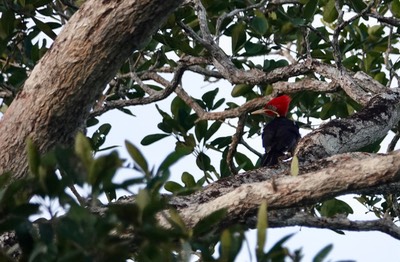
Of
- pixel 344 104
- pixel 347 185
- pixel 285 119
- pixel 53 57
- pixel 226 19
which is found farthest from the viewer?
pixel 285 119

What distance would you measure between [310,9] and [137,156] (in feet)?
12.6

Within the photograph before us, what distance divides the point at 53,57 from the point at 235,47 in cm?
283

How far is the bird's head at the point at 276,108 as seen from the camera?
7.08m

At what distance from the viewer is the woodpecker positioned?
7133mm

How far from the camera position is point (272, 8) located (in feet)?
22.0

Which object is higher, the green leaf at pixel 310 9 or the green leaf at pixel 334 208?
the green leaf at pixel 310 9

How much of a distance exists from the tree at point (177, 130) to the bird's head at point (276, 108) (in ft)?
0.41

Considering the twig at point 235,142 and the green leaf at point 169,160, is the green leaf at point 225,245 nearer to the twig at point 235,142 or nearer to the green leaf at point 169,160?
the green leaf at point 169,160

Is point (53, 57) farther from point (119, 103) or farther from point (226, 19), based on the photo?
point (226, 19)

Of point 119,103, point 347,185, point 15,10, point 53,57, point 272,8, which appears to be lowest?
point 347,185

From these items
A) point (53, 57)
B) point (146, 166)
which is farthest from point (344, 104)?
point (146, 166)

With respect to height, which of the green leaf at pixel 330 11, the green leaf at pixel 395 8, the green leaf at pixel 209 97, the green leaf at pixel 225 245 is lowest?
the green leaf at pixel 225 245

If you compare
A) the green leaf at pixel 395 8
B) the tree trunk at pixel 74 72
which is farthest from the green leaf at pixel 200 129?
the tree trunk at pixel 74 72

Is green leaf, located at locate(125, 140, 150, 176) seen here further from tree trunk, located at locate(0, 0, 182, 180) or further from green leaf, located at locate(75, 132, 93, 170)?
tree trunk, located at locate(0, 0, 182, 180)
